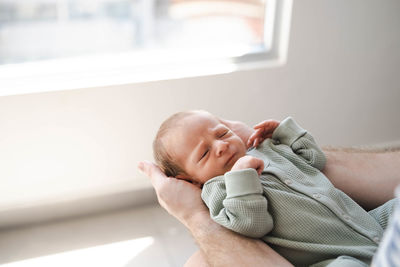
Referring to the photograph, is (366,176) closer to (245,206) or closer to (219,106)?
(245,206)

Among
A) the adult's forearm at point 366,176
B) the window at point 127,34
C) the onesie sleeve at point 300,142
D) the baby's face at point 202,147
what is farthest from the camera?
the window at point 127,34

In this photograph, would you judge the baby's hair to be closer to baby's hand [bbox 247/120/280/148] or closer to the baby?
the baby

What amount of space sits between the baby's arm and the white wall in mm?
810

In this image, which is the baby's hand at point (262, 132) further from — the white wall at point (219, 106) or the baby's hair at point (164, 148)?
the white wall at point (219, 106)

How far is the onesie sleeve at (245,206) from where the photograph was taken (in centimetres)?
126

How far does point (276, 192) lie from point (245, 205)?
0.40 ft

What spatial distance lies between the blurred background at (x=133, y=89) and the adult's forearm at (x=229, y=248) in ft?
1.90

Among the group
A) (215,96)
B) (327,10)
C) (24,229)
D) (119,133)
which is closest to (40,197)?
(24,229)

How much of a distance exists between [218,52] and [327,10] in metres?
0.47

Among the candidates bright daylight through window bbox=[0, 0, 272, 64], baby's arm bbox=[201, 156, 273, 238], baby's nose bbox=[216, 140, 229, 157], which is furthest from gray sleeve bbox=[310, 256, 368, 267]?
bright daylight through window bbox=[0, 0, 272, 64]

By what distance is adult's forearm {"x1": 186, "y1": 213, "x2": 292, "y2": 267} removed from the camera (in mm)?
1288

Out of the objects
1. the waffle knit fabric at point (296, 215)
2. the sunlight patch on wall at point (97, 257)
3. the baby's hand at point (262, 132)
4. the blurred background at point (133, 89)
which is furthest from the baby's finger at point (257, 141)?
the sunlight patch on wall at point (97, 257)

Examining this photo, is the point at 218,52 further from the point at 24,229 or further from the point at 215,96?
the point at 24,229

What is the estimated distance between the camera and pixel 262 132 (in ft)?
5.24
